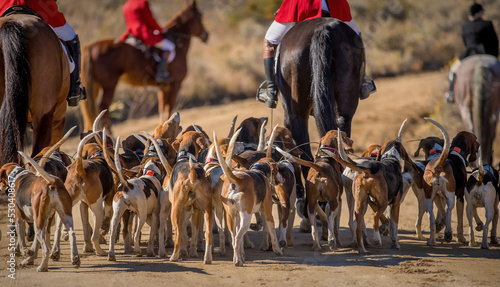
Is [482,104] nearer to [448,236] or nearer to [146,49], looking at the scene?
[448,236]

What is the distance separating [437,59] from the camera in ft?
83.6

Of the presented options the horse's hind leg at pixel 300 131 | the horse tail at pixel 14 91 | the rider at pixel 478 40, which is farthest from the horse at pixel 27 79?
the rider at pixel 478 40

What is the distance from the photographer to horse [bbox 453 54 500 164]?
12438mm

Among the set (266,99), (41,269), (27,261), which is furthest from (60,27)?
(41,269)

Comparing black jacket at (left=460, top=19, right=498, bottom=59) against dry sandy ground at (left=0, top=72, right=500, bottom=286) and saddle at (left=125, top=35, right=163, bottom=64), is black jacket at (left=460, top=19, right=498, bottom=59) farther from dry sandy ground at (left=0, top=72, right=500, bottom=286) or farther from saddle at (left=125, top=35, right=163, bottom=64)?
saddle at (left=125, top=35, right=163, bottom=64)

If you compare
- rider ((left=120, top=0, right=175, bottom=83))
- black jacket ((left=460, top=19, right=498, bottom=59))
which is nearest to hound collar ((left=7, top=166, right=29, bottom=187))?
rider ((left=120, top=0, right=175, bottom=83))

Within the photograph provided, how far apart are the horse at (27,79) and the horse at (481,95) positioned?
757 centimetres

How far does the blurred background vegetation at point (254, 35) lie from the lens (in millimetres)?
24000

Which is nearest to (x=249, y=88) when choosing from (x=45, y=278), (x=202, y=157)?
(x=202, y=157)

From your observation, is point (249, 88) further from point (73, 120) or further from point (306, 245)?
point (306, 245)

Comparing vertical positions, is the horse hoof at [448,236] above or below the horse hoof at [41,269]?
above

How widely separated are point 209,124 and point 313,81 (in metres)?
9.55

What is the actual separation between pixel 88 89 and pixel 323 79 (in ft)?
26.7

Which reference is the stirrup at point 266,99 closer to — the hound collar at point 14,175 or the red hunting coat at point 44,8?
the red hunting coat at point 44,8
